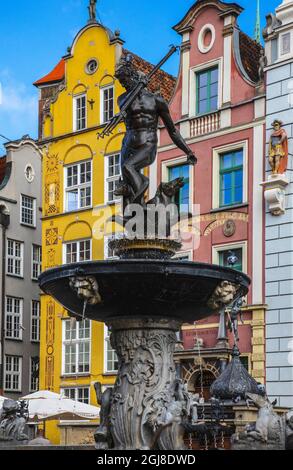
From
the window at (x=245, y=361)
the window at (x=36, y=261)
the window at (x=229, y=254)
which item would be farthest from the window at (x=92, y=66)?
the window at (x=245, y=361)

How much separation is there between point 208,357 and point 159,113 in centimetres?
1732

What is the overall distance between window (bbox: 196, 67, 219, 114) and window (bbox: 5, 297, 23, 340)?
12.6 metres

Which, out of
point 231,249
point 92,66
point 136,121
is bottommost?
point 231,249

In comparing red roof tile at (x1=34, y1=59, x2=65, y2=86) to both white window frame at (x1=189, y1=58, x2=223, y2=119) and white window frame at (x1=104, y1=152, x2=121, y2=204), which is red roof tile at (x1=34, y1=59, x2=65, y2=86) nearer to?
white window frame at (x1=104, y1=152, x2=121, y2=204)

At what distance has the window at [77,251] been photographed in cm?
3325

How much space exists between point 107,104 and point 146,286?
2372cm

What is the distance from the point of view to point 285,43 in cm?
2786

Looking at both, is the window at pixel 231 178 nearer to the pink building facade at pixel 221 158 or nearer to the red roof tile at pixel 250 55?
the pink building facade at pixel 221 158

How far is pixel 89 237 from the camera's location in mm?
33156

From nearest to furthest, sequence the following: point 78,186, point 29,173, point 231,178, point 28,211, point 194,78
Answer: point 231,178 < point 194,78 < point 78,186 < point 28,211 < point 29,173

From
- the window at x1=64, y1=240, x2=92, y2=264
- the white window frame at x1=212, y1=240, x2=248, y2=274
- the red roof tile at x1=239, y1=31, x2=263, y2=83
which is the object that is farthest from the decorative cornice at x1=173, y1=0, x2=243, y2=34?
the window at x1=64, y1=240, x2=92, y2=264

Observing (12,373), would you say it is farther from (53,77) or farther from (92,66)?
(53,77)

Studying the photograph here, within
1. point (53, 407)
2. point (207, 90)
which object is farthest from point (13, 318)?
point (207, 90)
